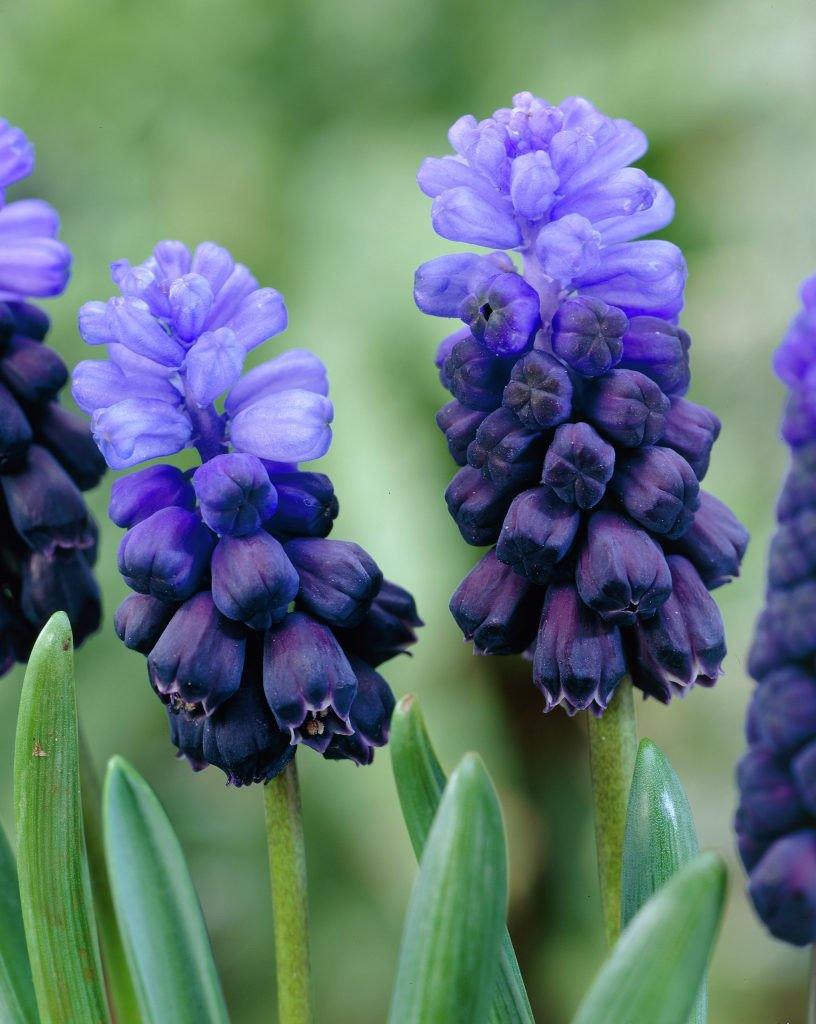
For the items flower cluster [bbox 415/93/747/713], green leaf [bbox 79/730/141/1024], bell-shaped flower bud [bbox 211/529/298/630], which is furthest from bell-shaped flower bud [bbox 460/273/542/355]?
green leaf [bbox 79/730/141/1024]

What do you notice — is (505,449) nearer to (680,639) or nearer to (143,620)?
(680,639)

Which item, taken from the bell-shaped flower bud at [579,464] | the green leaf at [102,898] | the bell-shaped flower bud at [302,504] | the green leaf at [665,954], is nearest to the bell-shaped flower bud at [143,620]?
the bell-shaped flower bud at [302,504]

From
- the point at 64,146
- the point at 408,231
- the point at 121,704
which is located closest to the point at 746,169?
the point at 408,231

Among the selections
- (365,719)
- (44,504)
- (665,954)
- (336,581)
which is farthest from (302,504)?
(665,954)

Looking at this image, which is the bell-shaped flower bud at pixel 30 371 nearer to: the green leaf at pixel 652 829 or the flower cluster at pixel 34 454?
the flower cluster at pixel 34 454

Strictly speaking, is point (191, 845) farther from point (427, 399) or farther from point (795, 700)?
point (795, 700)

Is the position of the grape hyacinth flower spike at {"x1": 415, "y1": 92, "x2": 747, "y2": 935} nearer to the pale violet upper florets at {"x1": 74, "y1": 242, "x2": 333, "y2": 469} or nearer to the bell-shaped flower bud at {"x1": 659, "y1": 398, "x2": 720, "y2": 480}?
the bell-shaped flower bud at {"x1": 659, "y1": 398, "x2": 720, "y2": 480}
